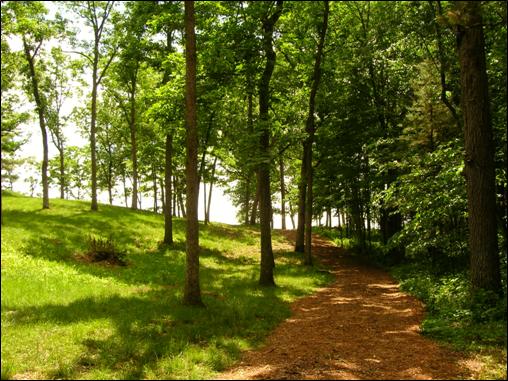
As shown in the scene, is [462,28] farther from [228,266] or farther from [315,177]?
[315,177]

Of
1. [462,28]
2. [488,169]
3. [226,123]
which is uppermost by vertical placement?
[226,123]

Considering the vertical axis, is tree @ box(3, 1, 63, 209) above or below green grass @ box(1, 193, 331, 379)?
above

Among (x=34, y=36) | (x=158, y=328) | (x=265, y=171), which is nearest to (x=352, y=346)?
(x=158, y=328)

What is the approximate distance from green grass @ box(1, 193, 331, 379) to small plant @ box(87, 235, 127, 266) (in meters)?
0.59

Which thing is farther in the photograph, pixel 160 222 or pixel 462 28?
pixel 160 222

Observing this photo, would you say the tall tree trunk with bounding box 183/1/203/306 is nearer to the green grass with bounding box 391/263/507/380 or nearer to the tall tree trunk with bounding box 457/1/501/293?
the green grass with bounding box 391/263/507/380

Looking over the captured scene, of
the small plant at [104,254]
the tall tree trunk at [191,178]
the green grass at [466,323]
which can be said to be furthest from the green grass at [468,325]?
the small plant at [104,254]

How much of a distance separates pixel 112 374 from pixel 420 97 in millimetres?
17898

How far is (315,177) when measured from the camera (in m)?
31.6

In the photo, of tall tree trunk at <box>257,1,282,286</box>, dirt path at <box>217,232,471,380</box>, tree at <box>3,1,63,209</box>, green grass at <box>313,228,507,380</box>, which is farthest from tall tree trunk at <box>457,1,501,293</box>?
tree at <box>3,1,63,209</box>

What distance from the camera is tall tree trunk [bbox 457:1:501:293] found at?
10555 mm

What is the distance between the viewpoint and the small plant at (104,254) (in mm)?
19391

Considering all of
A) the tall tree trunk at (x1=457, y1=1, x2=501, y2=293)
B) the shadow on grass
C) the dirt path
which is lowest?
the dirt path

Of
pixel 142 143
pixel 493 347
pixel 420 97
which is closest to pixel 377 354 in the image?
pixel 493 347
